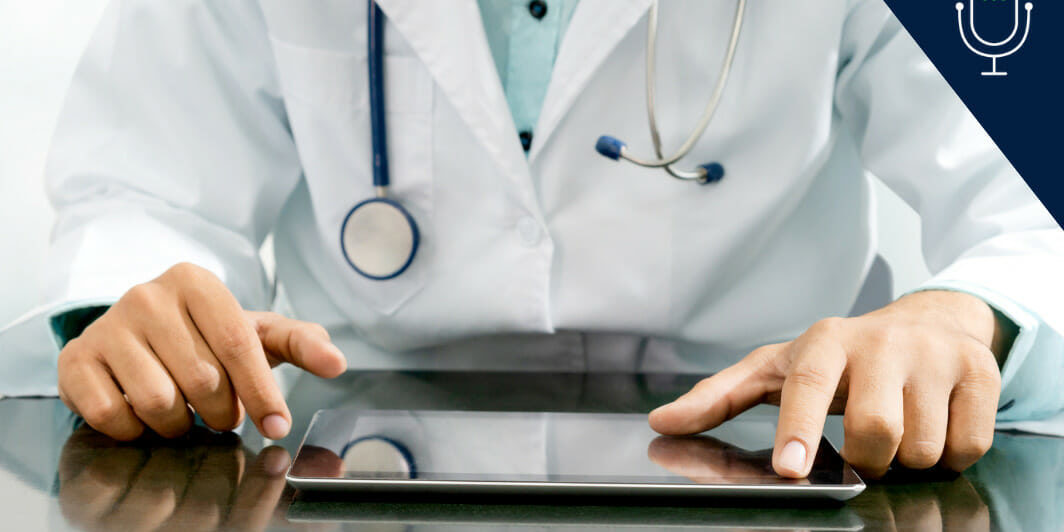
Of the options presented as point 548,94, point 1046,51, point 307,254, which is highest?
point 1046,51

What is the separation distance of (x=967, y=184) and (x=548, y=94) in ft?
1.20

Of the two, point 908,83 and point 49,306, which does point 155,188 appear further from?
point 908,83

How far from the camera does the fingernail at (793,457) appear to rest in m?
0.45

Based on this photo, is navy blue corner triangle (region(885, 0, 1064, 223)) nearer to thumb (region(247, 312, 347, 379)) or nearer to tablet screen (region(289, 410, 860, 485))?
tablet screen (region(289, 410, 860, 485))

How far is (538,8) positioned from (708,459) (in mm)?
477

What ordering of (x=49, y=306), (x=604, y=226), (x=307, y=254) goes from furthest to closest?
(x=307, y=254) → (x=604, y=226) → (x=49, y=306)

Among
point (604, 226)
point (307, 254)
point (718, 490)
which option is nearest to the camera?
point (718, 490)

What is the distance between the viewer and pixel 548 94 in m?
0.76

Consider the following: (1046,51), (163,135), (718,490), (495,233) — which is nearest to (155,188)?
(163,135)

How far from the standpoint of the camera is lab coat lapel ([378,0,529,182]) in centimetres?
76

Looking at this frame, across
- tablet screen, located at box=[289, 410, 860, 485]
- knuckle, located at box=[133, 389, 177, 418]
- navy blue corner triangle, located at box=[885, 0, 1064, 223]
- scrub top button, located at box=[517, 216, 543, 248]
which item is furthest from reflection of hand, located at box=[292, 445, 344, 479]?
navy blue corner triangle, located at box=[885, 0, 1064, 223]

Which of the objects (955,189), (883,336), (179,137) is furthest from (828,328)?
(179,137)

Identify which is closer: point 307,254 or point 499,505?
point 499,505

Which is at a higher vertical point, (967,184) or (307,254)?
(967,184)
